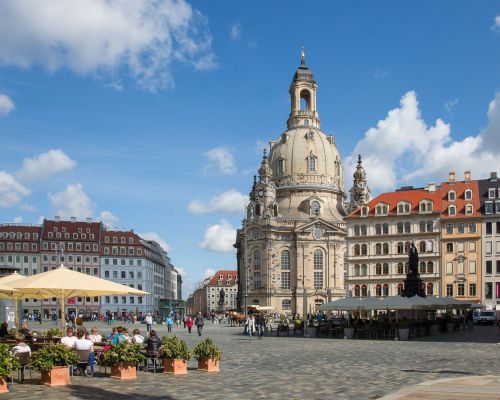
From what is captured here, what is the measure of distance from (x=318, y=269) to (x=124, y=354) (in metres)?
95.8

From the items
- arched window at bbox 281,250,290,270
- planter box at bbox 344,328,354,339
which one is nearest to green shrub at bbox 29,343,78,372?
planter box at bbox 344,328,354,339

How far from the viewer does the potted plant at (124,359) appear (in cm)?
2036

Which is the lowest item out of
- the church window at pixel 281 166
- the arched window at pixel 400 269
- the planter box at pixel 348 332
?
the planter box at pixel 348 332

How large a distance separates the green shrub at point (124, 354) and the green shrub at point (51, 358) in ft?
5.32

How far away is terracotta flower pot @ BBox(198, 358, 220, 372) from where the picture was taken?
22172 mm

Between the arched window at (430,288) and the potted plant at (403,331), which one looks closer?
the potted plant at (403,331)

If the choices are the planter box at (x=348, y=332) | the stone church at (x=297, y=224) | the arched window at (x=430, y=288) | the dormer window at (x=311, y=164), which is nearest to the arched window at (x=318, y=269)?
the stone church at (x=297, y=224)

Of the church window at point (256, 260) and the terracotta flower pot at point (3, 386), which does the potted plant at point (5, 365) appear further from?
the church window at point (256, 260)

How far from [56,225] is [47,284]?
106706mm

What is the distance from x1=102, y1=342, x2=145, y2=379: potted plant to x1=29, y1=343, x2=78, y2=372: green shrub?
5.38 ft

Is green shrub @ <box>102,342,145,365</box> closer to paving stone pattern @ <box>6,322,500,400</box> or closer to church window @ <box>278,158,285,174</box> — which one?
paving stone pattern @ <box>6,322,500,400</box>

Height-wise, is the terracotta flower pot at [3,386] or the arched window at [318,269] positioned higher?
the arched window at [318,269]

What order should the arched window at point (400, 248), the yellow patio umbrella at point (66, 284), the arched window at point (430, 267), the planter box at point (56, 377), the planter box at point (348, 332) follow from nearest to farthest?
the planter box at point (56, 377) → the yellow patio umbrella at point (66, 284) → the planter box at point (348, 332) → the arched window at point (430, 267) → the arched window at point (400, 248)

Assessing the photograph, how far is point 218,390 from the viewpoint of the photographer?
17641 mm
